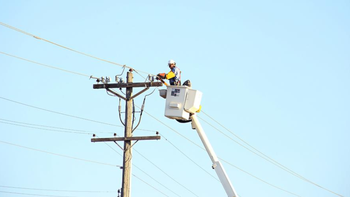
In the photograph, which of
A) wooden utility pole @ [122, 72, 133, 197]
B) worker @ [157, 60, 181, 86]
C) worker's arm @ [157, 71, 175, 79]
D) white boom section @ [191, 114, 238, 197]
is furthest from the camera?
wooden utility pole @ [122, 72, 133, 197]

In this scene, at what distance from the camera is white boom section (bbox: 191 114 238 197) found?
81.6ft

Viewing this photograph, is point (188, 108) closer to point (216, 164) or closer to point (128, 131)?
point (216, 164)

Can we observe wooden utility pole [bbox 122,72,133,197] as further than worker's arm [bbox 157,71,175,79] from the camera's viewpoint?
Yes

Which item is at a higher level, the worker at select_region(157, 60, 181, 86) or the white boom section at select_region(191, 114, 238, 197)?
the worker at select_region(157, 60, 181, 86)

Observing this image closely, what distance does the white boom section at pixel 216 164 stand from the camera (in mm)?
24859

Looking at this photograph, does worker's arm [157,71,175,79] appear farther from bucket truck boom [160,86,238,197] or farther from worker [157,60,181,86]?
bucket truck boom [160,86,238,197]

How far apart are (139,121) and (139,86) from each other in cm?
112

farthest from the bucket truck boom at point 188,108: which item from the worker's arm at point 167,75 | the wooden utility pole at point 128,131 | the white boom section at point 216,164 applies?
the wooden utility pole at point 128,131

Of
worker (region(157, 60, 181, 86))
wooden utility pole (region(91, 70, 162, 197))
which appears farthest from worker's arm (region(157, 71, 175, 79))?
wooden utility pole (region(91, 70, 162, 197))

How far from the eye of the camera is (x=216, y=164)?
25.1 meters

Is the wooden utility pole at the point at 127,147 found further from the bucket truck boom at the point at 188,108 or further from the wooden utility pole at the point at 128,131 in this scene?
the bucket truck boom at the point at 188,108

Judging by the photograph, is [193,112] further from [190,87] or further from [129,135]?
[129,135]

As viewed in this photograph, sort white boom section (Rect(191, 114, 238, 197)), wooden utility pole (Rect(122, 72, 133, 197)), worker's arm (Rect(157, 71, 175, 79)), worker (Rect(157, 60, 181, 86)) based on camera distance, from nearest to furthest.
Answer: white boom section (Rect(191, 114, 238, 197)) → worker's arm (Rect(157, 71, 175, 79)) → worker (Rect(157, 60, 181, 86)) → wooden utility pole (Rect(122, 72, 133, 197))

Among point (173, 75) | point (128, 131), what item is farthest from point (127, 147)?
point (173, 75)
